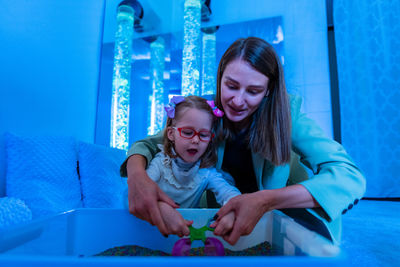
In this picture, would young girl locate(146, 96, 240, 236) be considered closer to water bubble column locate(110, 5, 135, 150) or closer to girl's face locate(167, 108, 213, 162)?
A: girl's face locate(167, 108, 213, 162)

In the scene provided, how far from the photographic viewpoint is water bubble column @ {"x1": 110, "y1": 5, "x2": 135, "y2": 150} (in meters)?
2.31

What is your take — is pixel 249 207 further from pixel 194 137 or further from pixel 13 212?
pixel 13 212

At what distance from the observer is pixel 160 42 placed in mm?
2961

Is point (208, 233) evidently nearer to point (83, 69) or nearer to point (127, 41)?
point (83, 69)

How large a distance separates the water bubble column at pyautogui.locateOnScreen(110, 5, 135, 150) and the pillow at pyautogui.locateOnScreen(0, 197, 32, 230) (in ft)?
3.84

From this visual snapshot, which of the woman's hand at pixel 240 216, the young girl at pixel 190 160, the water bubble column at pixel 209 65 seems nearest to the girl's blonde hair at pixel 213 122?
the young girl at pixel 190 160

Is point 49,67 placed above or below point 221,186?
above

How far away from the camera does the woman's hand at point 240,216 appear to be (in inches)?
21.4

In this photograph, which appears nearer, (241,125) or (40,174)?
(241,125)

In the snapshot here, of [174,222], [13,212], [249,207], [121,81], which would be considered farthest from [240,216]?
[121,81]

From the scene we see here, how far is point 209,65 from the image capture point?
2965 mm

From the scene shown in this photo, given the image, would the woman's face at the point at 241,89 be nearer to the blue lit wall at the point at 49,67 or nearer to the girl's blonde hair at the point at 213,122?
the girl's blonde hair at the point at 213,122

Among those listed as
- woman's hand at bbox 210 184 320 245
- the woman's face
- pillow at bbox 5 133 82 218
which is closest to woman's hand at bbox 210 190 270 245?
woman's hand at bbox 210 184 320 245

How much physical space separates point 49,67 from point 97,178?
0.65 meters
